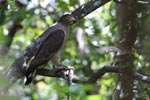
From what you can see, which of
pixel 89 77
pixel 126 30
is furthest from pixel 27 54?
pixel 126 30

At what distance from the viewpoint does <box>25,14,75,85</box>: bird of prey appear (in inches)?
153

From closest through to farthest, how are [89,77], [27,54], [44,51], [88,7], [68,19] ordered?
[89,77], [27,54], [88,7], [44,51], [68,19]

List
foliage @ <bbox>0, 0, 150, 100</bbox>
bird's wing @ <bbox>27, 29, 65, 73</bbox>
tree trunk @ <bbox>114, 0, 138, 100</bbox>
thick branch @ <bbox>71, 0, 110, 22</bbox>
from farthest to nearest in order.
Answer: foliage @ <bbox>0, 0, 150, 100</bbox>, tree trunk @ <bbox>114, 0, 138, 100</bbox>, bird's wing @ <bbox>27, 29, 65, 73</bbox>, thick branch @ <bbox>71, 0, 110, 22</bbox>

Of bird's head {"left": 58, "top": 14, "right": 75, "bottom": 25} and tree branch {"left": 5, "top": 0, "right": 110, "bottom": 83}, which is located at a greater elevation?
bird's head {"left": 58, "top": 14, "right": 75, "bottom": 25}

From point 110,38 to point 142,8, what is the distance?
8.42ft

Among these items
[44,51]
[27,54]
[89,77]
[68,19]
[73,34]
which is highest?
[73,34]

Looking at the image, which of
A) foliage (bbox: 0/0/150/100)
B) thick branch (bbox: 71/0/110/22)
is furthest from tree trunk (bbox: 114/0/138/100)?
thick branch (bbox: 71/0/110/22)

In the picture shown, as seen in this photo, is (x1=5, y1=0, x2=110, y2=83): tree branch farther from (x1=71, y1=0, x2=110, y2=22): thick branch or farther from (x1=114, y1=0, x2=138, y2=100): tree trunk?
(x1=114, y1=0, x2=138, y2=100): tree trunk

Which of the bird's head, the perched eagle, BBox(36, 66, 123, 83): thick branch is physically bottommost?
BBox(36, 66, 123, 83): thick branch

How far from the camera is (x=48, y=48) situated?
169 inches

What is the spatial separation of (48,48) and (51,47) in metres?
0.05

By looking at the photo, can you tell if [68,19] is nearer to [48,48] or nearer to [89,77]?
[48,48]

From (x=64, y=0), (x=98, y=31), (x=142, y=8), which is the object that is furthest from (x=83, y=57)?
(x=142, y=8)

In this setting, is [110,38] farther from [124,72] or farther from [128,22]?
[124,72]
